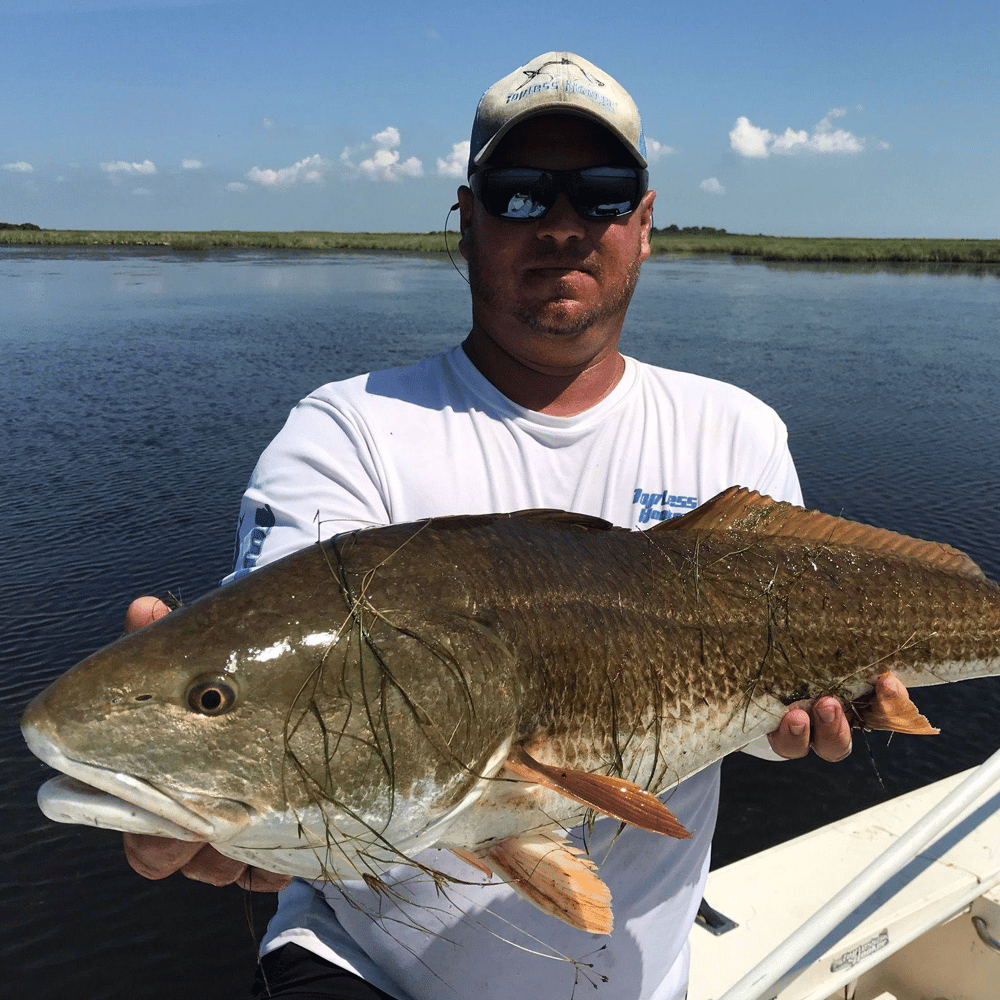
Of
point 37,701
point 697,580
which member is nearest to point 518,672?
point 697,580

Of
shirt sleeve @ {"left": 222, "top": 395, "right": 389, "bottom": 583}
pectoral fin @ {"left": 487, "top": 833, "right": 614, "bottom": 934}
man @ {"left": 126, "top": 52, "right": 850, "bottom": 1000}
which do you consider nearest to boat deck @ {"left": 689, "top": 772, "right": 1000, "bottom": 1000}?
man @ {"left": 126, "top": 52, "right": 850, "bottom": 1000}

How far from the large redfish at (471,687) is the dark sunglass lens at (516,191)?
116 centimetres

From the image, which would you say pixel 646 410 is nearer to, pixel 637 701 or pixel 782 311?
pixel 637 701

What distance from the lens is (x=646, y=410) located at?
9.91 ft

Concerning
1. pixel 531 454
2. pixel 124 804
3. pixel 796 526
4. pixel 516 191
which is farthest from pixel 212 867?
pixel 516 191

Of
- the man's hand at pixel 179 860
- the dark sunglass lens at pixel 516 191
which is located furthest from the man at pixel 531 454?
the man's hand at pixel 179 860

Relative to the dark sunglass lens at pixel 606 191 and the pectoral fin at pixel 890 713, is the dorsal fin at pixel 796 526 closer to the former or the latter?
the pectoral fin at pixel 890 713

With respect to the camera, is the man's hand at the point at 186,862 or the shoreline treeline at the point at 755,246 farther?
the shoreline treeline at the point at 755,246

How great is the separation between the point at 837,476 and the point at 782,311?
80.7 feet

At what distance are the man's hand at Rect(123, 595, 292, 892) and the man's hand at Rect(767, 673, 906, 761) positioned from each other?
1428 millimetres

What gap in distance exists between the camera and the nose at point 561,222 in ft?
9.53

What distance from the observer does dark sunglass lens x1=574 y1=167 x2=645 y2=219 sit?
9.56 feet

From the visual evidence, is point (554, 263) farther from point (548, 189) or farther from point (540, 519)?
point (540, 519)

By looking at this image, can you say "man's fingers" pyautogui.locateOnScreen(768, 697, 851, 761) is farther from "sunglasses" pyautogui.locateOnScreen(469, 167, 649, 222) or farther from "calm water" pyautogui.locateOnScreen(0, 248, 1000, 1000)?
"sunglasses" pyautogui.locateOnScreen(469, 167, 649, 222)
